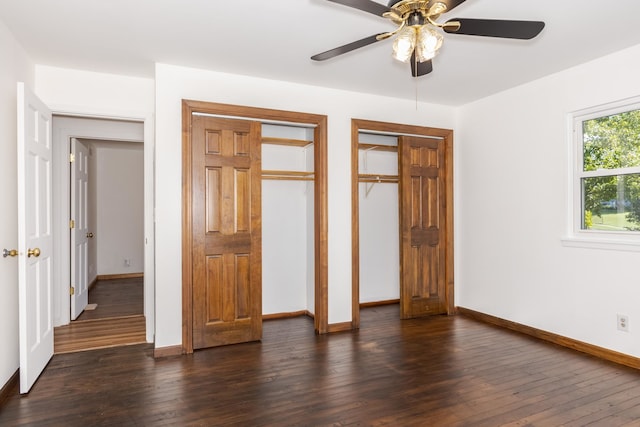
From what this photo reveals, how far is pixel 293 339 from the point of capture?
3840mm

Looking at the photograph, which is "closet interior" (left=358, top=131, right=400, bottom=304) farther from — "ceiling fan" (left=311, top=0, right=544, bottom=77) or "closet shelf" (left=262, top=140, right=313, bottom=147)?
"ceiling fan" (left=311, top=0, right=544, bottom=77)

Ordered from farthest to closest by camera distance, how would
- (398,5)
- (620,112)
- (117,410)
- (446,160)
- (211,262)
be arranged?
(446,160)
(211,262)
(620,112)
(117,410)
(398,5)

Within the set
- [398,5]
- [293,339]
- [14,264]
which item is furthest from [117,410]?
[398,5]

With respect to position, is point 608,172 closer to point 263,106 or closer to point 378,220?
point 378,220

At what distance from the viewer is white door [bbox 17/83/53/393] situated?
8.60ft

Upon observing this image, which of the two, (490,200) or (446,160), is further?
(446,160)

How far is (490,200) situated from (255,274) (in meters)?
2.78

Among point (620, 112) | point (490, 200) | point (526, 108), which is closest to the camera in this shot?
point (620, 112)

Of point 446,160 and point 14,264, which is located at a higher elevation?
point 446,160

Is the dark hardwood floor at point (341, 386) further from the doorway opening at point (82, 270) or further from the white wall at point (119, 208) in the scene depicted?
the white wall at point (119, 208)

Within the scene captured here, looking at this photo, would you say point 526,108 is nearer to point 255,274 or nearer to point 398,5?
point 398,5

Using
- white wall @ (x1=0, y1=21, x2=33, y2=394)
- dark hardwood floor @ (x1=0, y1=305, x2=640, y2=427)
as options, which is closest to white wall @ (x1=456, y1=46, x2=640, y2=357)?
dark hardwood floor @ (x1=0, y1=305, x2=640, y2=427)

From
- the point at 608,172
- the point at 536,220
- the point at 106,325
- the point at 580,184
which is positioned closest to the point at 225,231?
the point at 106,325

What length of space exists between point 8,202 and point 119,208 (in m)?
5.12
